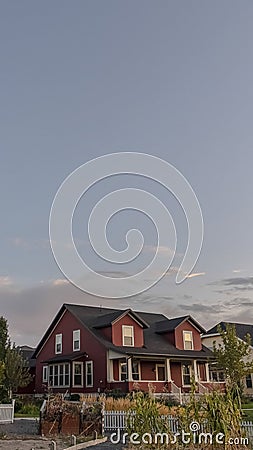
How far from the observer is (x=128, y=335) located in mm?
34250

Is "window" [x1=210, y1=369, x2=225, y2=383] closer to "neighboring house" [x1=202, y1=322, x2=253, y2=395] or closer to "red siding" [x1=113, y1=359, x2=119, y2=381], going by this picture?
"neighboring house" [x1=202, y1=322, x2=253, y2=395]

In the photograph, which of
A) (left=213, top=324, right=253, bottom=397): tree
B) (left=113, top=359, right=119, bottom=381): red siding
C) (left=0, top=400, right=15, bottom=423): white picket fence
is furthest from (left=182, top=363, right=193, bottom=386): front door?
(left=0, top=400, right=15, bottom=423): white picket fence

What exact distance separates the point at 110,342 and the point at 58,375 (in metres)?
4.83

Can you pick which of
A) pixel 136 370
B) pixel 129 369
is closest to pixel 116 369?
pixel 129 369

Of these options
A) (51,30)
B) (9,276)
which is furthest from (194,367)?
(51,30)

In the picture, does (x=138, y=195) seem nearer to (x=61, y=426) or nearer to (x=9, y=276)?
(x=61, y=426)

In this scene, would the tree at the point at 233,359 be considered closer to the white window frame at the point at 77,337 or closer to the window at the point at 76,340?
the white window frame at the point at 77,337

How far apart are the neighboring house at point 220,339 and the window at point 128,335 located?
25.3 ft

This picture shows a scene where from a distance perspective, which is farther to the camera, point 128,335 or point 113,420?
point 128,335

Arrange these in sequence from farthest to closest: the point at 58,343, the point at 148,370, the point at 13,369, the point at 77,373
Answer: the point at 58,343
the point at 77,373
the point at 148,370
the point at 13,369

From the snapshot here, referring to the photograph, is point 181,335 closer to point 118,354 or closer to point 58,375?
point 118,354

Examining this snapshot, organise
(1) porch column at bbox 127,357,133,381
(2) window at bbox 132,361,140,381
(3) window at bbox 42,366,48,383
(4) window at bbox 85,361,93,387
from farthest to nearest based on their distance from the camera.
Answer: (3) window at bbox 42,366,48,383 → (4) window at bbox 85,361,93,387 → (2) window at bbox 132,361,140,381 → (1) porch column at bbox 127,357,133,381

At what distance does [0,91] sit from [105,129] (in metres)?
4.03

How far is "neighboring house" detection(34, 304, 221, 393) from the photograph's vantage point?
32500 millimetres
